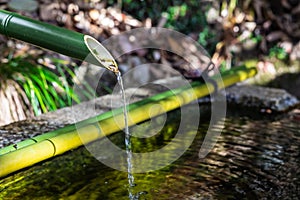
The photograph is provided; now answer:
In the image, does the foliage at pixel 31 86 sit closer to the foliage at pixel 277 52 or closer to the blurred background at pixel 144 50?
the blurred background at pixel 144 50

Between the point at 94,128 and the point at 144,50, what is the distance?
89.7 inches

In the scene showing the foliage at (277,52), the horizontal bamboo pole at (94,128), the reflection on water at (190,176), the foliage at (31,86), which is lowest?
the reflection on water at (190,176)

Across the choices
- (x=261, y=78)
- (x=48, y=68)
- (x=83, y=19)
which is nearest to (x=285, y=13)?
(x=261, y=78)

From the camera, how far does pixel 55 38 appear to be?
5.31ft

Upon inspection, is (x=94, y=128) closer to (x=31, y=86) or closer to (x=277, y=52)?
(x=31, y=86)

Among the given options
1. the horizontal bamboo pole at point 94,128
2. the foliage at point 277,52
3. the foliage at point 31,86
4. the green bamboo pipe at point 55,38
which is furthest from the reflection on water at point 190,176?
the foliage at point 277,52

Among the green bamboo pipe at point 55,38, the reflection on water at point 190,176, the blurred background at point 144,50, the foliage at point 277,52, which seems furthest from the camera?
the foliage at point 277,52

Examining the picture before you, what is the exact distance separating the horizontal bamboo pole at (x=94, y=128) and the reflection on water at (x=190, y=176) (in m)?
0.10

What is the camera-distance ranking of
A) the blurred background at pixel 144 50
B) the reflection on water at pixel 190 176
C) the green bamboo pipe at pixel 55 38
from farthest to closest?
the blurred background at pixel 144 50
the reflection on water at pixel 190 176
the green bamboo pipe at pixel 55 38

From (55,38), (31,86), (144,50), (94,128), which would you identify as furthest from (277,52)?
(55,38)

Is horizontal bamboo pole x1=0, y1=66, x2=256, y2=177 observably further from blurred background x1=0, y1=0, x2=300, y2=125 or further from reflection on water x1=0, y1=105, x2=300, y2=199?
blurred background x1=0, y1=0, x2=300, y2=125

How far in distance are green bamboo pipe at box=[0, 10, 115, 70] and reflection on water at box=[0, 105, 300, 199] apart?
585 mm

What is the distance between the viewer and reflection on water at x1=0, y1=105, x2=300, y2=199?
6.45 ft

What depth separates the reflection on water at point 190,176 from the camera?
6.45 feet
